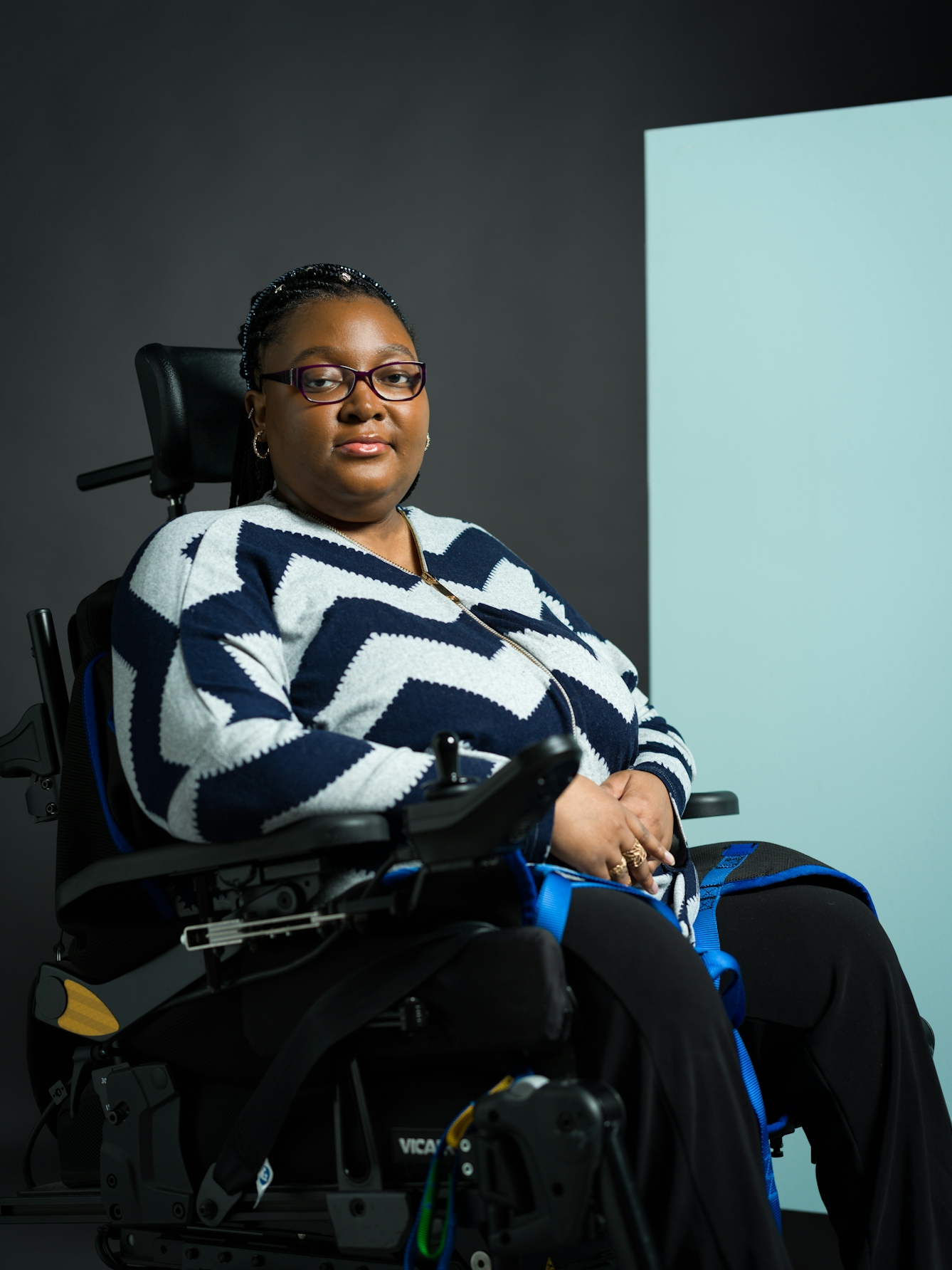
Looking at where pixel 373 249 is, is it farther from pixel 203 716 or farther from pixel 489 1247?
pixel 489 1247

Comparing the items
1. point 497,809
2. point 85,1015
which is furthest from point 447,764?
point 85,1015

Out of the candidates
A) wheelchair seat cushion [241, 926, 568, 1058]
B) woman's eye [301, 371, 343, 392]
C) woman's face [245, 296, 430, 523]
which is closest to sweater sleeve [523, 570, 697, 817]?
woman's face [245, 296, 430, 523]

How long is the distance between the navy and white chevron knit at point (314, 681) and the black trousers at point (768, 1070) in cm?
17

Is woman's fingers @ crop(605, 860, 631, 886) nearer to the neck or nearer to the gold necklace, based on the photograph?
the gold necklace

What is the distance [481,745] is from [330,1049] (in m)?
0.37

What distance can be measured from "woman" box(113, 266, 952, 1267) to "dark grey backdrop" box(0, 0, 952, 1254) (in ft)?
3.93

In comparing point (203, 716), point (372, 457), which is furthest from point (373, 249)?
point (203, 716)

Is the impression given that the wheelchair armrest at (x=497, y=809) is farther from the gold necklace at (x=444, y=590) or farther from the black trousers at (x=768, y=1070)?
the gold necklace at (x=444, y=590)

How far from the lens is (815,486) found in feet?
6.86

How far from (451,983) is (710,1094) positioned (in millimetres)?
225

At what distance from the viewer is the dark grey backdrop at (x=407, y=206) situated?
2.83 meters

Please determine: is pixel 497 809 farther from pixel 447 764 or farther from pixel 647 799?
pixel 647 799

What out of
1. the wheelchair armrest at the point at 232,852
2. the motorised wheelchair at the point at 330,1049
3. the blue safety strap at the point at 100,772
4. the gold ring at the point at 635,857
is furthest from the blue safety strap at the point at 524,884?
the blue safety strap at the point at 100,772

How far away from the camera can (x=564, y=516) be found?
9.35 feet
